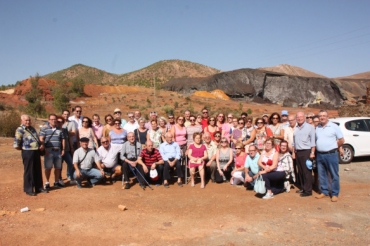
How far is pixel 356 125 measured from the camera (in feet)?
33.7

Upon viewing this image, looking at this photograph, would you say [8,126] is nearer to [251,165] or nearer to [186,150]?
[186,150]

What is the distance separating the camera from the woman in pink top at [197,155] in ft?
25.5

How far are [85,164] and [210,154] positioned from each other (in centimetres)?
302

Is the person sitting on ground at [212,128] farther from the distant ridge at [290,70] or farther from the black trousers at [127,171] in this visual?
the distant ridge at [290,70]

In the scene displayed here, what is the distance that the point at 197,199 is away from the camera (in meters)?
6.78

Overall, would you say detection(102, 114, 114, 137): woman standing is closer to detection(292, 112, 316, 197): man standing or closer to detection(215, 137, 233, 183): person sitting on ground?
detection(215, 137, 233, 183): person sitting on ground

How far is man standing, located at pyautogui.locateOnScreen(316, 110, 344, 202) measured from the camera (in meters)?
6.50

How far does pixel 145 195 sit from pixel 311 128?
382cm

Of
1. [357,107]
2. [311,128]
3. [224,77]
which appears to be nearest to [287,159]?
[311,128]

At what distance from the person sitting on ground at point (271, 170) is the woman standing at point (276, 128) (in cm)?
86

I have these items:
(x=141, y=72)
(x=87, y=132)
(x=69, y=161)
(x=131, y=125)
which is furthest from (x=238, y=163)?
(x=141, y=72)

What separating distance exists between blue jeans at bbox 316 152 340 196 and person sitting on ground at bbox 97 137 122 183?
4.67 meters

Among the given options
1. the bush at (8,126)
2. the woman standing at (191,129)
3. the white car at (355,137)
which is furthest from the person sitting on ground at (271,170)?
the bush at (8,126)

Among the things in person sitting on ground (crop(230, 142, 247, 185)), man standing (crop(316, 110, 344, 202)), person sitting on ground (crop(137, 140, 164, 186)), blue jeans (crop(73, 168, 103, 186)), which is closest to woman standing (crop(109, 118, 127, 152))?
person sitting on ground (crop(137, 140, 164, 186))
